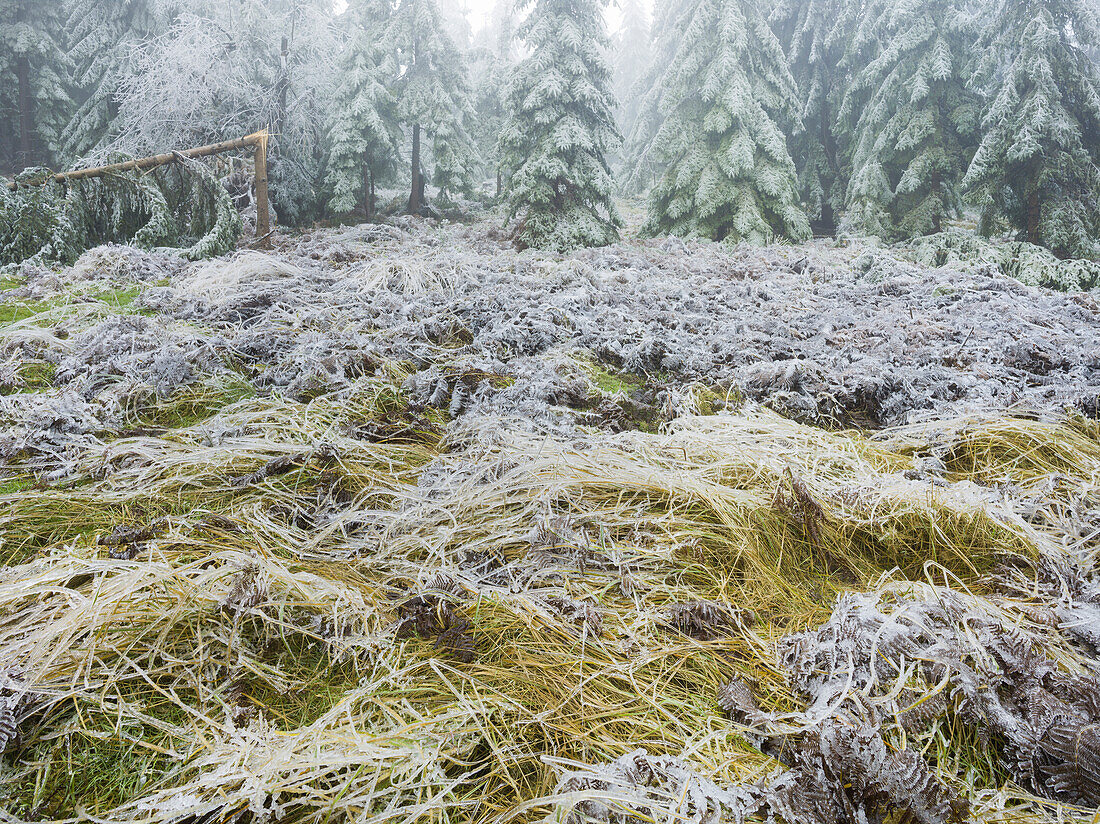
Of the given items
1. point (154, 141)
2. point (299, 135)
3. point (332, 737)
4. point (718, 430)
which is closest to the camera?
point (332, 737)

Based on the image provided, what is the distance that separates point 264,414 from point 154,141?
11226 millimetres

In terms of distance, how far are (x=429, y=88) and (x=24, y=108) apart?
528 inches

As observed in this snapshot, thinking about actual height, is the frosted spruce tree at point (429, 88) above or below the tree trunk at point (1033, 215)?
above

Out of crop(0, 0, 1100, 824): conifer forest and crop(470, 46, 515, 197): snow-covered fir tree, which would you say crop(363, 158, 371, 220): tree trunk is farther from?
crop(0, 0, 1100, 824): conifer forest

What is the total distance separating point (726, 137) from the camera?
405 inches

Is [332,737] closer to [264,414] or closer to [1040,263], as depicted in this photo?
[264,414]

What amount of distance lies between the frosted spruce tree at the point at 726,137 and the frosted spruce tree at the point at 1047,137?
2756mm

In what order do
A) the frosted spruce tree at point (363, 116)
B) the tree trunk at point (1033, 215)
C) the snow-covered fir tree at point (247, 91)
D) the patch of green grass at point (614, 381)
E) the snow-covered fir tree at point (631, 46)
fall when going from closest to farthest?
the patch of green grass at point (614, 381), the tree trunk at point (1033, 215), the snow-covered fir tree at point (247, 91), the frosted spruce tree at point (363, 116), the snow-covered fir tree at point (631, 46)

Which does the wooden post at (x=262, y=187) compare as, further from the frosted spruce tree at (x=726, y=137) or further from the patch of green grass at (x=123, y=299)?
the frosted spruce tree at (x=726, y=137)

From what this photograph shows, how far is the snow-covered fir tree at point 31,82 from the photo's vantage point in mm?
17141

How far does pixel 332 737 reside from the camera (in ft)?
3.88

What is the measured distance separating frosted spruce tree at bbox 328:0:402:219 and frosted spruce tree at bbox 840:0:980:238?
9.51 m

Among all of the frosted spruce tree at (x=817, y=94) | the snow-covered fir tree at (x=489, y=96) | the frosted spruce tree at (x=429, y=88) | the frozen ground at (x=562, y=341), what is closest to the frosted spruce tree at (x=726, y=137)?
the frosted spruce tree at (x=817, y=94)

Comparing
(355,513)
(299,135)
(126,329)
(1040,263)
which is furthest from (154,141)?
(1040,263)
